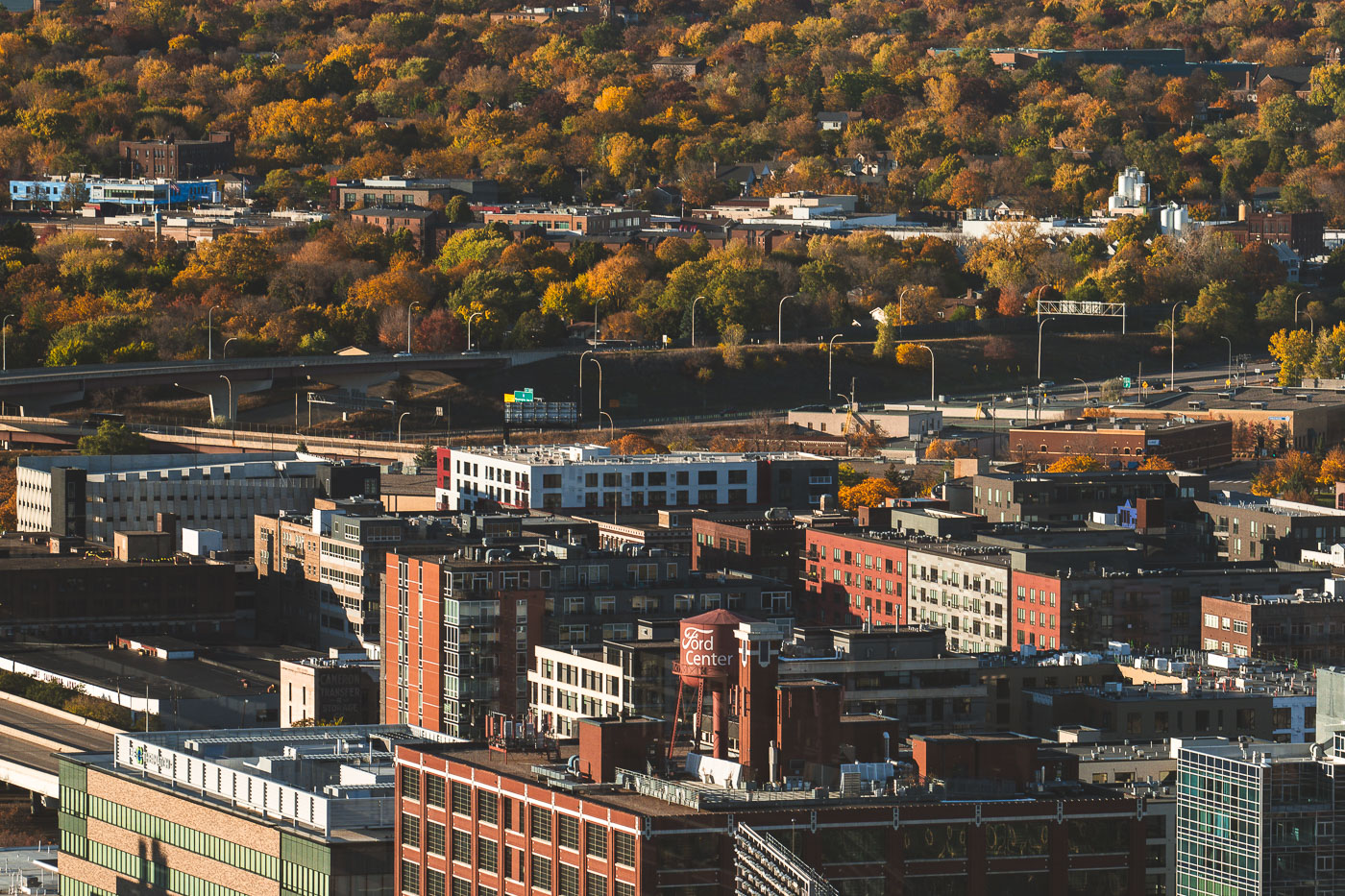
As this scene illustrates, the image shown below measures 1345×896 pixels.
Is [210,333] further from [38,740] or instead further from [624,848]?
[624,848]

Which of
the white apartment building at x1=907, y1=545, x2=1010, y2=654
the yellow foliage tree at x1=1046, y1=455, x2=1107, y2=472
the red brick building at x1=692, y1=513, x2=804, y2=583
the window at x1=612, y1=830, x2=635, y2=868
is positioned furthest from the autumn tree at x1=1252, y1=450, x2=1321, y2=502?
the window at x1=612, y1=830, x2=635, y2=868

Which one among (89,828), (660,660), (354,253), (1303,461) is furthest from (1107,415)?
(89,828)

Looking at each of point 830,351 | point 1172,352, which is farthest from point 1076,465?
point 1172,352

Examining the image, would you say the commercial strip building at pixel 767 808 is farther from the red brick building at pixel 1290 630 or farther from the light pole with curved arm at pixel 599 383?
the light pole with curved arm at pixel 599 383

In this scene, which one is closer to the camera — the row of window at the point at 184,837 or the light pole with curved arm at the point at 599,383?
the row of window at the point at 184,837

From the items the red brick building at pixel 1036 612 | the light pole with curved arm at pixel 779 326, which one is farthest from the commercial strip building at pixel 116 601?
the light pole with curved arm at pixel 779 326

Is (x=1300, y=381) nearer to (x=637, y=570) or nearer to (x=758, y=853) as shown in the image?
(x=637, y=570)
